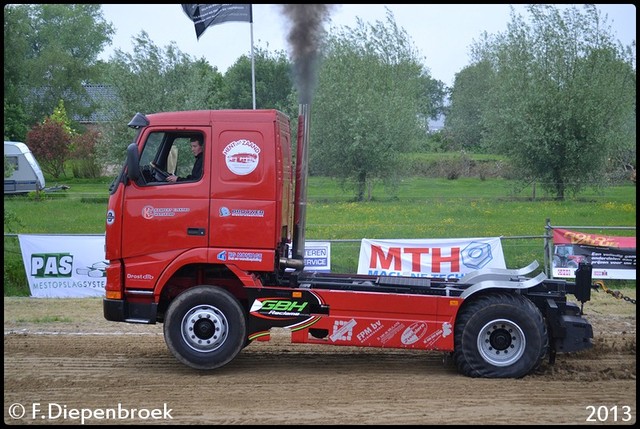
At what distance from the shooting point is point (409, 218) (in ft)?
68.2

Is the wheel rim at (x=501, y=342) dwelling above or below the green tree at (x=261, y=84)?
below

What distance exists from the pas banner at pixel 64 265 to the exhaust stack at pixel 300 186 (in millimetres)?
6736

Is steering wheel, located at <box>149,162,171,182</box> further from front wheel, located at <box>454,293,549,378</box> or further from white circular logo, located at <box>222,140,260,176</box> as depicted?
front wheel, located at <box>454,293,549,378</box>

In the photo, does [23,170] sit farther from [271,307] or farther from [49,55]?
[271,307]

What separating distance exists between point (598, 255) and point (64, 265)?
415 inches

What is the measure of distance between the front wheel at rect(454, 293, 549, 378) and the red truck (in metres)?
0.01

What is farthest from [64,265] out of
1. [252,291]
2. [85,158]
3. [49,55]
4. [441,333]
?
[49,55]

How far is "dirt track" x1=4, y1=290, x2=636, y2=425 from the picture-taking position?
23.5ft

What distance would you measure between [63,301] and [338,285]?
7681mm

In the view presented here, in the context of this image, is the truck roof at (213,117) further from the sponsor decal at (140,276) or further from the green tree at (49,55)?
the green tree at (49,55)

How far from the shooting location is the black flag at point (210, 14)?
11594 mm

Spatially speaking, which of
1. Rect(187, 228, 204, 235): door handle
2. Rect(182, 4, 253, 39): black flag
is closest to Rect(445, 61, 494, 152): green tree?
Rect(182, 4, 253, 39): black flag

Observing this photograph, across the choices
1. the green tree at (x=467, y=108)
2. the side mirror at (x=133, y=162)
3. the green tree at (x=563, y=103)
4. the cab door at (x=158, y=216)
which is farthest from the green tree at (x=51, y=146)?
the side mirror at (x=133, y=162)

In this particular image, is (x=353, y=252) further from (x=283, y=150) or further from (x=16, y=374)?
(x=16, y=374)
